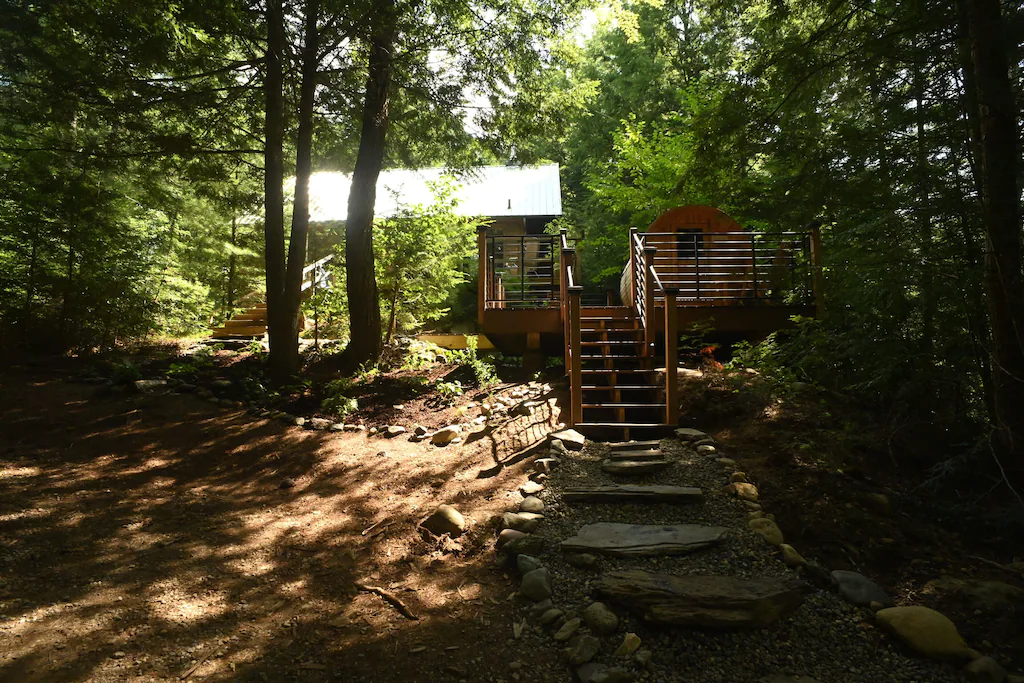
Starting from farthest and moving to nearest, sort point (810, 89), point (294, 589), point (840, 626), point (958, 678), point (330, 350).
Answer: point (330, 350) < point (810, 89) < point (294, 589) < point (840, 626) < point (958, 678)

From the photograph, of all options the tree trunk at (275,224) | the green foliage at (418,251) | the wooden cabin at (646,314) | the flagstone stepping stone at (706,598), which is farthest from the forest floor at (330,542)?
the green foliage at (418,251)

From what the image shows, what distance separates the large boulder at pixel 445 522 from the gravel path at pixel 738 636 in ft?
1.97

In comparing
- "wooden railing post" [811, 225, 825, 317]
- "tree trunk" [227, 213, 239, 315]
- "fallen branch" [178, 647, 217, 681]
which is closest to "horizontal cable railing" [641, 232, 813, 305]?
"wooden railing post" [811, 225, 825, 317]

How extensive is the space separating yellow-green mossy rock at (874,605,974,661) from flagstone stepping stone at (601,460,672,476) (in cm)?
186

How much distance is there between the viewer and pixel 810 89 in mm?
4781

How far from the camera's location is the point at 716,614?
287 cm

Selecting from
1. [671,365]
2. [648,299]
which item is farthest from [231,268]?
[671,365]

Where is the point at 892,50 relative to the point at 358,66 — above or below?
below

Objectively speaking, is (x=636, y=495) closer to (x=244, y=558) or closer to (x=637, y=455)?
(x=637, y=455)

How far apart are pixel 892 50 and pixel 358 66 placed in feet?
24.6

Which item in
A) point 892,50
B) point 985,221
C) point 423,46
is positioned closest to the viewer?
point 985,221

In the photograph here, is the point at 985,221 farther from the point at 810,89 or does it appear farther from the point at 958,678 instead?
the point at 958,678

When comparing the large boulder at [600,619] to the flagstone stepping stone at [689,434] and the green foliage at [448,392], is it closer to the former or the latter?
the flagstone stepping stone at [689,434]

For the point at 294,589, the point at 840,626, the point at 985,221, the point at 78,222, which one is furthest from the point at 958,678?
the point at 78,222
